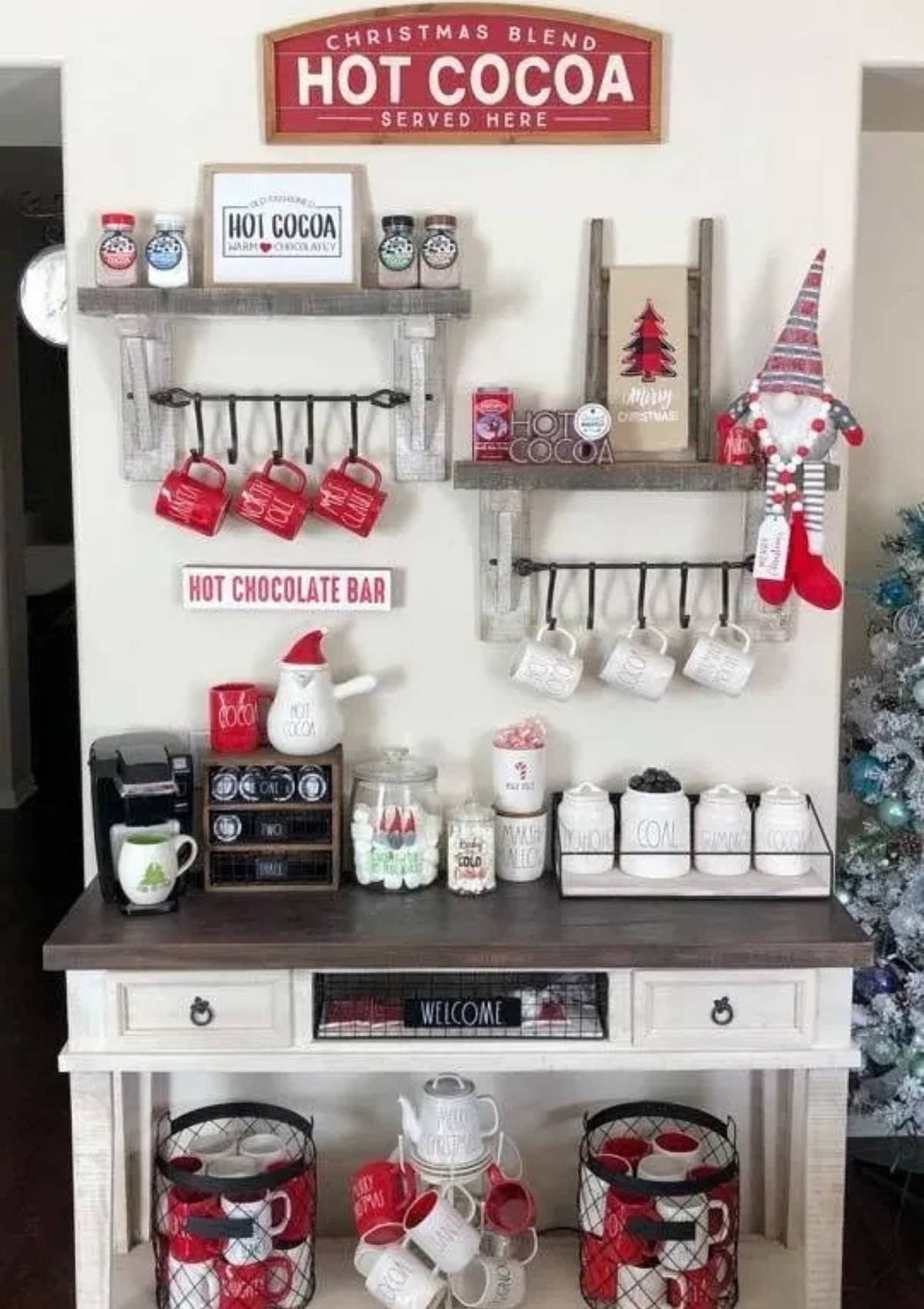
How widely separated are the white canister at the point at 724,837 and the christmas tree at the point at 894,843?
1.25 feet

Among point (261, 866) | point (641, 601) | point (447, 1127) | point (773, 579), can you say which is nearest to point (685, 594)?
point (641, 601)

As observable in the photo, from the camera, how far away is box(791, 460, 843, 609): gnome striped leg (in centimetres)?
225

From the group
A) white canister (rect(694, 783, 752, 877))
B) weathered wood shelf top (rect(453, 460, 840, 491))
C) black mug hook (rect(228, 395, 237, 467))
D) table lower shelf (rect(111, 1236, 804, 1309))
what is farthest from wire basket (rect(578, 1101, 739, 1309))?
black mug hook (rect(228, 395, 237, 467))

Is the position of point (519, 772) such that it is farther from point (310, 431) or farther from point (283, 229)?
point (283, 229)

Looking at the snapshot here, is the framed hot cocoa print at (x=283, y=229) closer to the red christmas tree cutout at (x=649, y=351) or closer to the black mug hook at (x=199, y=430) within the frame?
the black mug hook at (x=199, y=430)

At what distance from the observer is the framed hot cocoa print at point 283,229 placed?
2330mm

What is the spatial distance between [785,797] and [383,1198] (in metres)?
0.89

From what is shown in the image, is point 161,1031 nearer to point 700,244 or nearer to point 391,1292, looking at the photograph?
point 391,1292

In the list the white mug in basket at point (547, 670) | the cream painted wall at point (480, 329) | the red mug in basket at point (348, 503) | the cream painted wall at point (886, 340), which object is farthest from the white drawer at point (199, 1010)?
the cream painted wall at point (886, 340)

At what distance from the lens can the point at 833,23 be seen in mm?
2330

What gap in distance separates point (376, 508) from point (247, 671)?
364 millimetres

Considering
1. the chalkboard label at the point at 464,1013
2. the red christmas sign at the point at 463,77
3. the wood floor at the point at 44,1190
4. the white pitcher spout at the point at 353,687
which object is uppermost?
the red christmas sign at the point at 463,77

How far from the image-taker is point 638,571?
2447 millimetres

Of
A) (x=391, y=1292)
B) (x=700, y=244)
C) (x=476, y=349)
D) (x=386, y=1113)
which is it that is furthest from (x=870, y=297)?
(x=391, y=1292)
